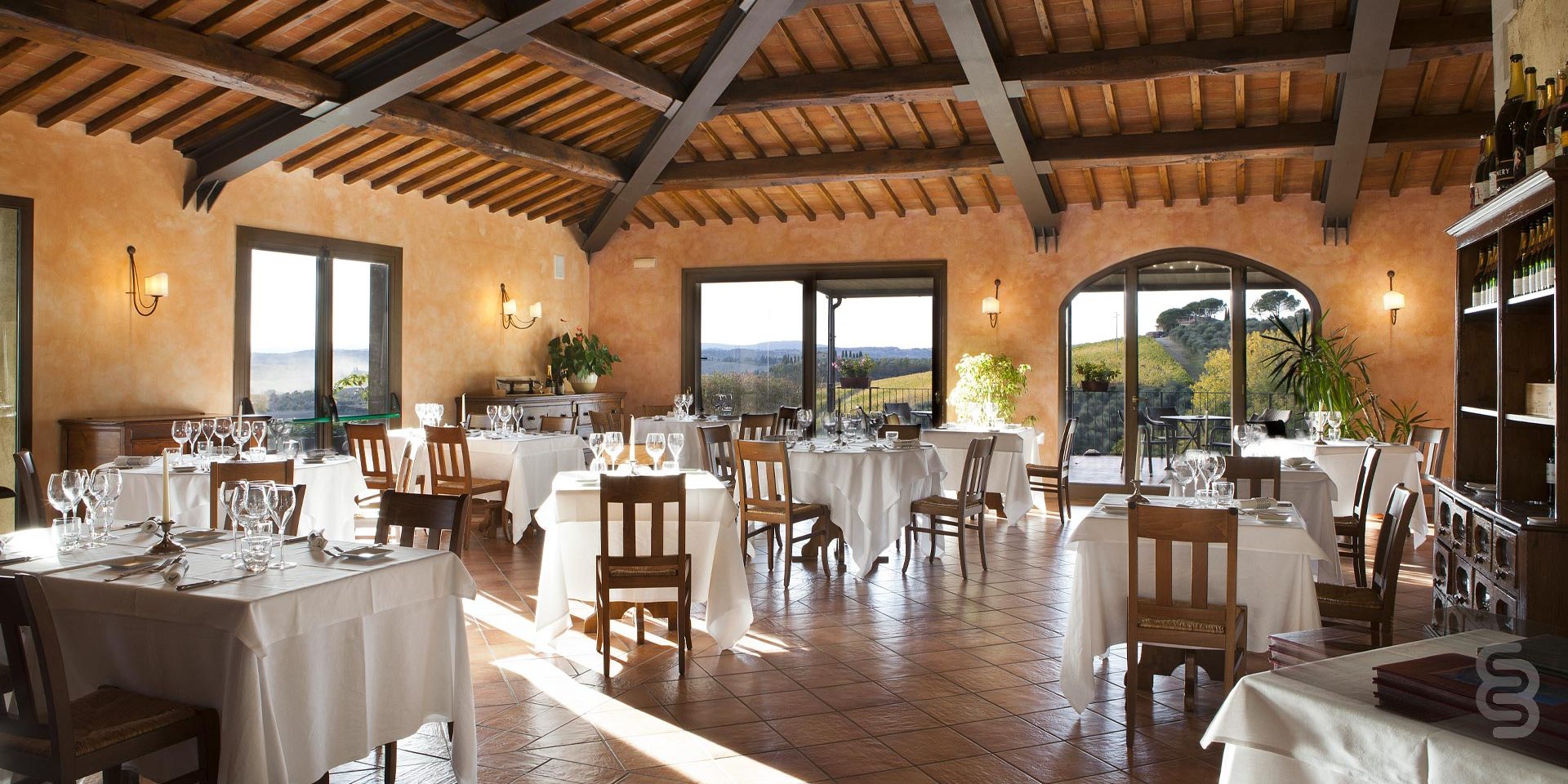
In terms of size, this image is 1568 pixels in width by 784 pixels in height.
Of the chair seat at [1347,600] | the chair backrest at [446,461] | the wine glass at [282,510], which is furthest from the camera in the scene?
the chair backrest at [446,461]

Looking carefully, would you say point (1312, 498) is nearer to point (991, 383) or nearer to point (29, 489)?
point (991, 383)

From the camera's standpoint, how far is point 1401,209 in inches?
411

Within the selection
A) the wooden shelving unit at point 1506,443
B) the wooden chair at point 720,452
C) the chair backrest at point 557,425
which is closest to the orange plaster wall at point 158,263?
the chair backrest at point 557,425

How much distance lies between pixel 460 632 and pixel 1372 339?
409 inches

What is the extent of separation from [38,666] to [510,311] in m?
9.64

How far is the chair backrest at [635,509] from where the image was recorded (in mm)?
4387

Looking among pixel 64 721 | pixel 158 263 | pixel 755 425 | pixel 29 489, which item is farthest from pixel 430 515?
pixel 158 263

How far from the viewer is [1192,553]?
382cm

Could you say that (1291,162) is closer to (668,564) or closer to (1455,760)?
(668,564)

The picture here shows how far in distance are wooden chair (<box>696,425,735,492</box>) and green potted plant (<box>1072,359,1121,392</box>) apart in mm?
4743

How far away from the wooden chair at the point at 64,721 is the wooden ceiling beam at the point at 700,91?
6704 mm

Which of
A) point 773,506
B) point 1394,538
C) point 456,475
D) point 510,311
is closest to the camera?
point 1394,538

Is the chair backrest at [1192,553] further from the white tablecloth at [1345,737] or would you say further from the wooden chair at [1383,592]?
the white tablecloth at [1345,737]

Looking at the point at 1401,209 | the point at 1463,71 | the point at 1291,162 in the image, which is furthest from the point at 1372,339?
the point at 1463,71
